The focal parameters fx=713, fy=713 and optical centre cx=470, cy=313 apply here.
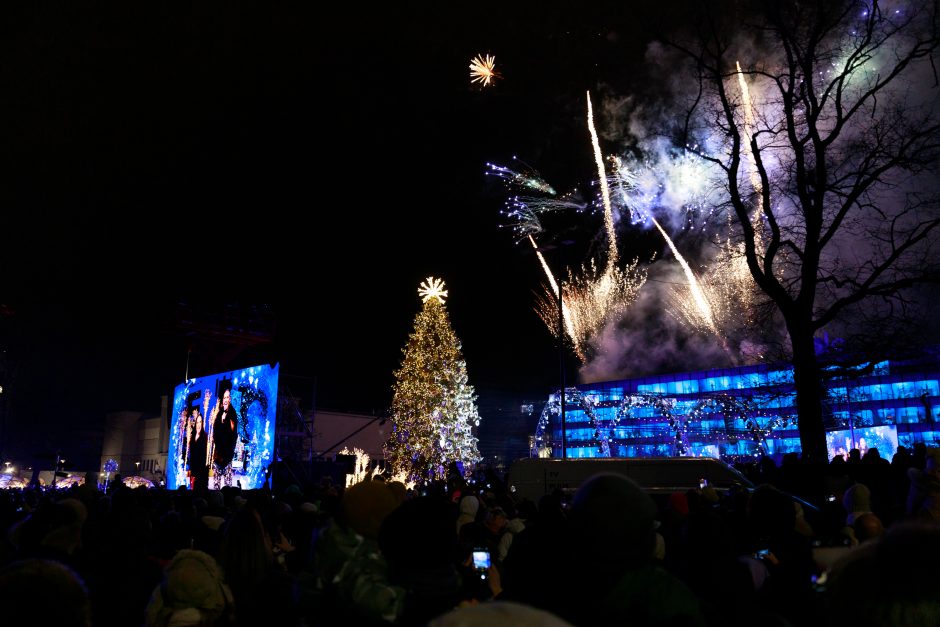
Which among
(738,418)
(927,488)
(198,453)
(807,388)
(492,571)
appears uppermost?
(738,418)

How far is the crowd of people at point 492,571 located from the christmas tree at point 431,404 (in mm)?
29665

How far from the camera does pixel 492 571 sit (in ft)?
23.8

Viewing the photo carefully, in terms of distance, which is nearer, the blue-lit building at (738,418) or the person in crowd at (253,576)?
the person in crowd at (253,576)

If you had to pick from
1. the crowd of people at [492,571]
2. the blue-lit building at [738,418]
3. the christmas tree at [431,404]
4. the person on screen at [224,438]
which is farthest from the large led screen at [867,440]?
the crowd of people at [492,571]

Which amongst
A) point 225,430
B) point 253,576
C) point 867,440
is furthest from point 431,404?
point 867,440

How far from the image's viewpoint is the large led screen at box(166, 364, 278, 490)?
30.0 metres

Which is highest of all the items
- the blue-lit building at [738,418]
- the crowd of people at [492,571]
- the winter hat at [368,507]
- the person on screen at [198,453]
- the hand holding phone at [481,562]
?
the blue-lit building at [738,418]

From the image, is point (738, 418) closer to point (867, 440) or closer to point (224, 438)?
point (867, 440)

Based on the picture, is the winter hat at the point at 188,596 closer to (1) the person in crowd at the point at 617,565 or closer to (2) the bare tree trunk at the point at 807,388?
(1) the person in crowd at the point at 617,565

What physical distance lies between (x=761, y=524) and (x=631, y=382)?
103395 mm

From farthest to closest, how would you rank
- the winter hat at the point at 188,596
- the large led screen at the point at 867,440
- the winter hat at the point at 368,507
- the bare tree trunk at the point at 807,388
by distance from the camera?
the large led screen at the point at 867,440
the bare tree trunk at the point at 807,388
the winter hat at the point at 188,596
the winter hat at the point at 368,507

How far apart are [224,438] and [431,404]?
33.4ft

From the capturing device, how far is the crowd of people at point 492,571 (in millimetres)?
2045

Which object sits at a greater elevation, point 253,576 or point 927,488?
point 927,488
